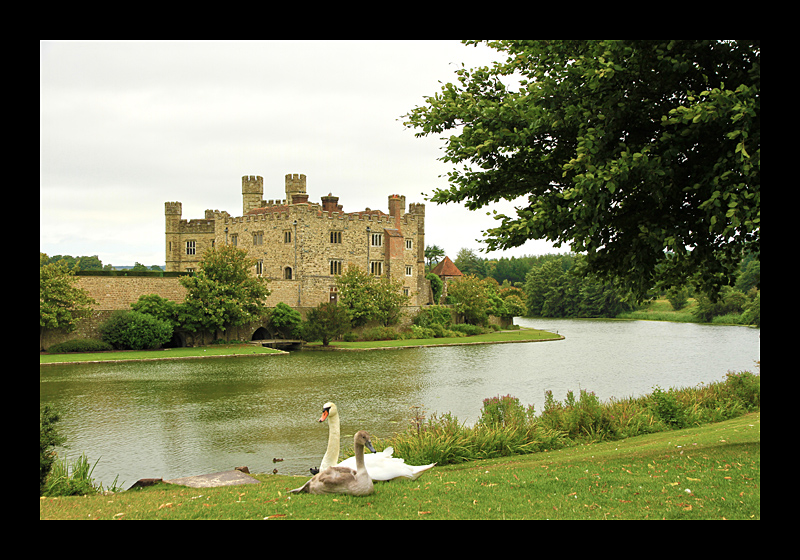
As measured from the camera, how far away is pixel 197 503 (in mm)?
7484

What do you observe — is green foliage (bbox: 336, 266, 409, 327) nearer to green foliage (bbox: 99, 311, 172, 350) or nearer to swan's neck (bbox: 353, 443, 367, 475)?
green foliage (bbox: 99, 311, 172, 350)

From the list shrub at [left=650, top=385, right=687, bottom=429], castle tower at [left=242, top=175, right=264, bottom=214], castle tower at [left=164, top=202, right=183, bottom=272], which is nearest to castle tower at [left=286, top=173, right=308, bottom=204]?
castle tower at [left=242, top=175, right=264, bottom=214]

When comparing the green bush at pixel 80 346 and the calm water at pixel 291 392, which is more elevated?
the green bush at pixel 80 346

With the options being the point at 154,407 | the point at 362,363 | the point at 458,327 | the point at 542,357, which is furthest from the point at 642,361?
the point at 154,407

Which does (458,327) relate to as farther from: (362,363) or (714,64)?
(714,64)

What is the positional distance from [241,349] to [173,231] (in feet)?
91.3

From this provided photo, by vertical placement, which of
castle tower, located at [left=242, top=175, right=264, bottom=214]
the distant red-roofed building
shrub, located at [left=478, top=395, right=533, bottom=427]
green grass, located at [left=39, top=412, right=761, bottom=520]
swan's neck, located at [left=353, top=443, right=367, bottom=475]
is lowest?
shrub, located at [left=478, top=395, right=533, bottom=427]

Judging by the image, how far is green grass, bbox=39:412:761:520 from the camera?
260 inches

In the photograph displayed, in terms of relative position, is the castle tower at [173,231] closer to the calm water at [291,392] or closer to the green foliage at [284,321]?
the green foliage at [284,321]

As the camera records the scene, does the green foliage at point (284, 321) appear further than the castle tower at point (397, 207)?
No

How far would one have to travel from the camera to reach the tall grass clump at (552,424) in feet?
36.8

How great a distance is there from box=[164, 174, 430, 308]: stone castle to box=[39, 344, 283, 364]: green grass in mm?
9599

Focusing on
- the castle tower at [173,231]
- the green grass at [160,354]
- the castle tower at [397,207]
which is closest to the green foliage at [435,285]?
the castle tower at [397,207]

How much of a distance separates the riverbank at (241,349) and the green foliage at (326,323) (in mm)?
706
